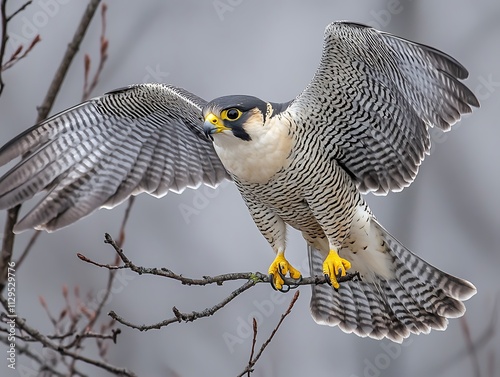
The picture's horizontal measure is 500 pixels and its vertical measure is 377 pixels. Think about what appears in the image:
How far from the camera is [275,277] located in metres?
5.29

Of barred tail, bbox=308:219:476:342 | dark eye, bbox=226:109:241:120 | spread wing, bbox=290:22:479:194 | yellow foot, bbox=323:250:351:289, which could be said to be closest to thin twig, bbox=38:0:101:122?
dark eye, bbox=226:109:241:120

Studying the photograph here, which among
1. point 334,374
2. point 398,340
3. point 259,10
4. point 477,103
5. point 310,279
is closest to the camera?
point 310,279

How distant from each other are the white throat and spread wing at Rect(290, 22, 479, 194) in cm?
26

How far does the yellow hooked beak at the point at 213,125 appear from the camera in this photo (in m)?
4.91

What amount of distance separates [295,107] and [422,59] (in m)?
0.80

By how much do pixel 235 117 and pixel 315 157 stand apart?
0.59 meters

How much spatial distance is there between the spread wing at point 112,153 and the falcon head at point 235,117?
540mm

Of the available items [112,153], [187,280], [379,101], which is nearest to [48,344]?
[187,280]

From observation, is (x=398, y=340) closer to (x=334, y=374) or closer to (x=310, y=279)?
(x=310, y=279)

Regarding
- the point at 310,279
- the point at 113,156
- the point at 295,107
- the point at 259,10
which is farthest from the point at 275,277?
the point at 259,10

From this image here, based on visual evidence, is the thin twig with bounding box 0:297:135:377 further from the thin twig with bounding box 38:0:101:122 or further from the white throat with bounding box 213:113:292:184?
the white throat with bounding box 213:113:292:184

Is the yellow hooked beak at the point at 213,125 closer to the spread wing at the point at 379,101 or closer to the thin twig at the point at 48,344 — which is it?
the spread wing at the point at 379,101

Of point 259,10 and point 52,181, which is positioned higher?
point 259,10

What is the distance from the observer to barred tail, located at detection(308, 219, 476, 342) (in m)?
5.95
